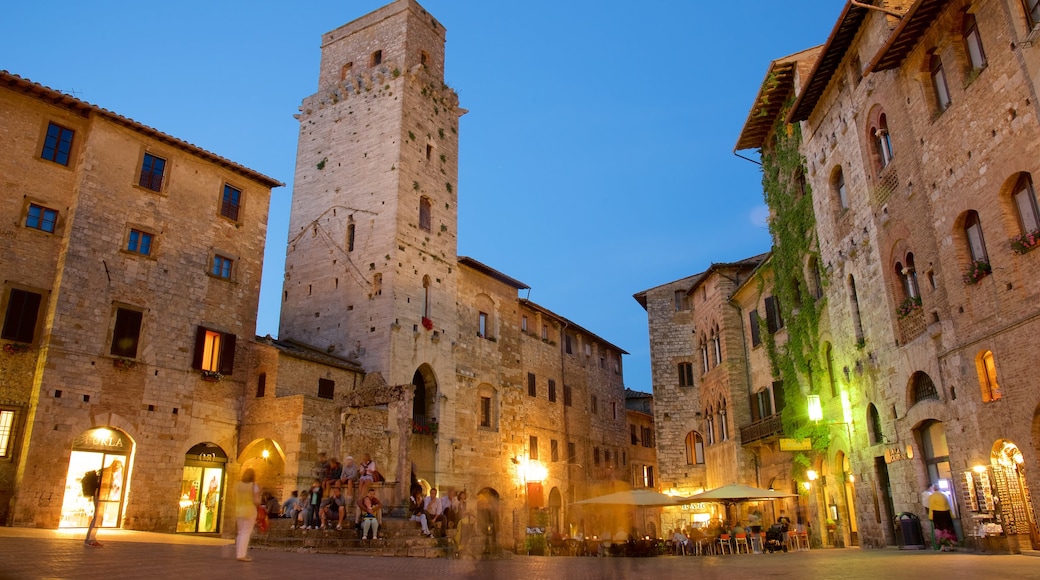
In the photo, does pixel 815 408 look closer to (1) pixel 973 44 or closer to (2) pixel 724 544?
(2) pixel 724 544

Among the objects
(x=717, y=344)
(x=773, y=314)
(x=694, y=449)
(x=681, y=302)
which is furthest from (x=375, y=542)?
(x=681, y=302)

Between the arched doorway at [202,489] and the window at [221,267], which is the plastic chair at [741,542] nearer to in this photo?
the arched doorway at [202,489]

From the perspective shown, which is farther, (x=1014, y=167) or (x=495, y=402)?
(x=495, y=402)

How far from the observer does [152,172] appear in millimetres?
22938

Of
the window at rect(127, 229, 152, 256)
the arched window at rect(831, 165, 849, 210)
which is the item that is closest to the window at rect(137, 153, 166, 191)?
the window at rect(127, 229, 152, 256)

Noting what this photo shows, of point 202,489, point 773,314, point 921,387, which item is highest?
point 773,314

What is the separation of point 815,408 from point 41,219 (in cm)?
2288

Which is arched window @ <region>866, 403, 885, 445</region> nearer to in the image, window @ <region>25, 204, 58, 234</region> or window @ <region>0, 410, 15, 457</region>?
window @ <region>0, 410, 15, 457</region>

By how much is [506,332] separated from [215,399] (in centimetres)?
1631

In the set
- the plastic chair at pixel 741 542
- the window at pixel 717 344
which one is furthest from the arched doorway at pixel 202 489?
the window at pixel 717 344


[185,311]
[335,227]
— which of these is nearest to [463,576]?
[185,311]

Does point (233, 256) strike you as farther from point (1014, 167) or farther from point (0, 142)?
point (1014, 167)

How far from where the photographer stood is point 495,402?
3450 cm

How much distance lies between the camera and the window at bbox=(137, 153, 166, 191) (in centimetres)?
2262
